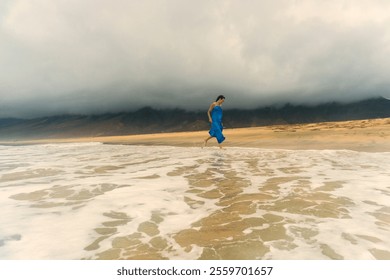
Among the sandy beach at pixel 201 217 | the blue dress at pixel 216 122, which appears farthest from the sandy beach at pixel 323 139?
the sandy beach at pixel 201 217

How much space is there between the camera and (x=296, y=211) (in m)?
4.53

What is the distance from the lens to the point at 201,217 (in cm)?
440

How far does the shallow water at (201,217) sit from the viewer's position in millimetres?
3297

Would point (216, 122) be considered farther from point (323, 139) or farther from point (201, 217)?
point (201, 217)

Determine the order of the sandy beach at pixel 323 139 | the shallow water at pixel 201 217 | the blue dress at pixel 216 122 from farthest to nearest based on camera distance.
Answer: the sandy beach at pixel 323 139, the blue dress at pixel 216 122, the shallow water at pixel 201 217

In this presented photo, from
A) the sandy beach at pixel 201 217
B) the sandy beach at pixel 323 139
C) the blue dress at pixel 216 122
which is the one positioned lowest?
the sandy beach at pixel 201 217

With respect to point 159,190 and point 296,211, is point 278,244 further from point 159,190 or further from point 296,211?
point 159,190

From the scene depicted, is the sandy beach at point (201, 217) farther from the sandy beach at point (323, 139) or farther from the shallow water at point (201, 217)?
the sandy beach at point (323, 139)

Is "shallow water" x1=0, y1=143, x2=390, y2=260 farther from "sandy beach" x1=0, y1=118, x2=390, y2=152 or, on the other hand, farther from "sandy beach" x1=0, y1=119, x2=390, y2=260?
"sandy beach" x1=0, y1=118, x2=390, y2=152

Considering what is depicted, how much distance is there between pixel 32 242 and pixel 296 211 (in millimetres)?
3819

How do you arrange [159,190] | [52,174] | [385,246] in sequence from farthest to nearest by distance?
1. [52,174]
2. [159,190]
3. [385,246]

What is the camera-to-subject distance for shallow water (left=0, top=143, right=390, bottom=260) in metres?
3.30
